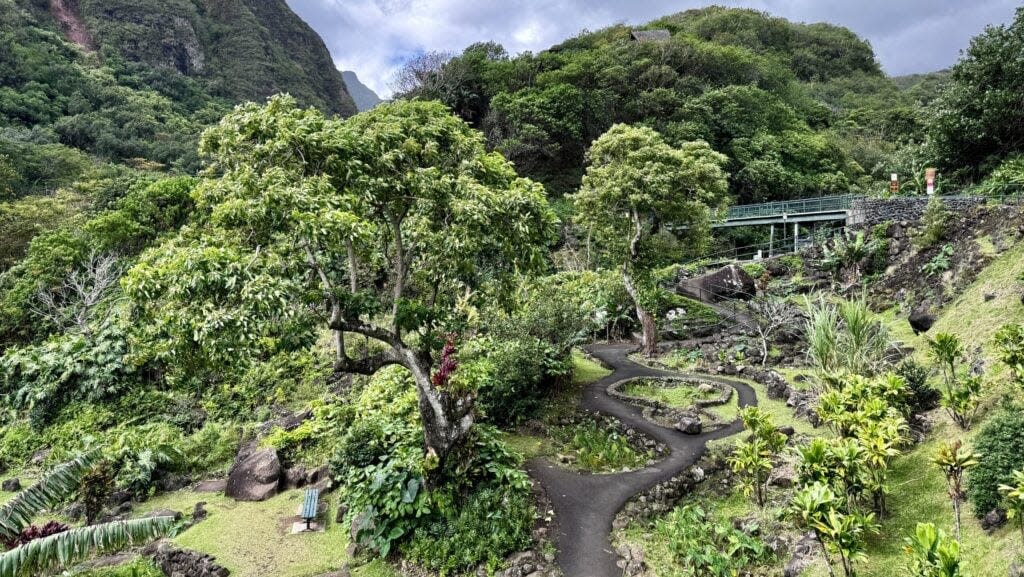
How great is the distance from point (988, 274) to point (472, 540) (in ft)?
44.8

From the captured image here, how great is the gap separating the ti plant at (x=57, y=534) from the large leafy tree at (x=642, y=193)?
45.7 ft

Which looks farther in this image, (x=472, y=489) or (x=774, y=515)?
(x=472, y=489)

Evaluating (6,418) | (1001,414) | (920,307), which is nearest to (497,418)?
(1001,414)

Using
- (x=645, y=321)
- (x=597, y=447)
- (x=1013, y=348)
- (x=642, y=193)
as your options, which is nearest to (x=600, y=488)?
(x=597, y=447)

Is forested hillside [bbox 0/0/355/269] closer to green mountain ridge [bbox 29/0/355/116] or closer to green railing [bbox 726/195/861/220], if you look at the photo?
green mountain ridge [bbox 29/0/355/116]

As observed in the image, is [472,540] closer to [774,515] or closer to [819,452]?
[774,515]

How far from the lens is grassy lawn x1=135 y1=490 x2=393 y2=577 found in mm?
7395

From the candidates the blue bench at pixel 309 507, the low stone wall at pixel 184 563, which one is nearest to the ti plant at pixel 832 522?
the blue bench at pixel 309 507

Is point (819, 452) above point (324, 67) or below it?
below

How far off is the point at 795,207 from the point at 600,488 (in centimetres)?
2500

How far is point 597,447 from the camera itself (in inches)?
395

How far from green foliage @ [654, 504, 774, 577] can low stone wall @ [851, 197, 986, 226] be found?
16627mm

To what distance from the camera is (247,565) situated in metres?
7.55

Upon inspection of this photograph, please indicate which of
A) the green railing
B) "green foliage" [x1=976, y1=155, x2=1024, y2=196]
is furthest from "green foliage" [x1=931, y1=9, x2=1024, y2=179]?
the green railing
